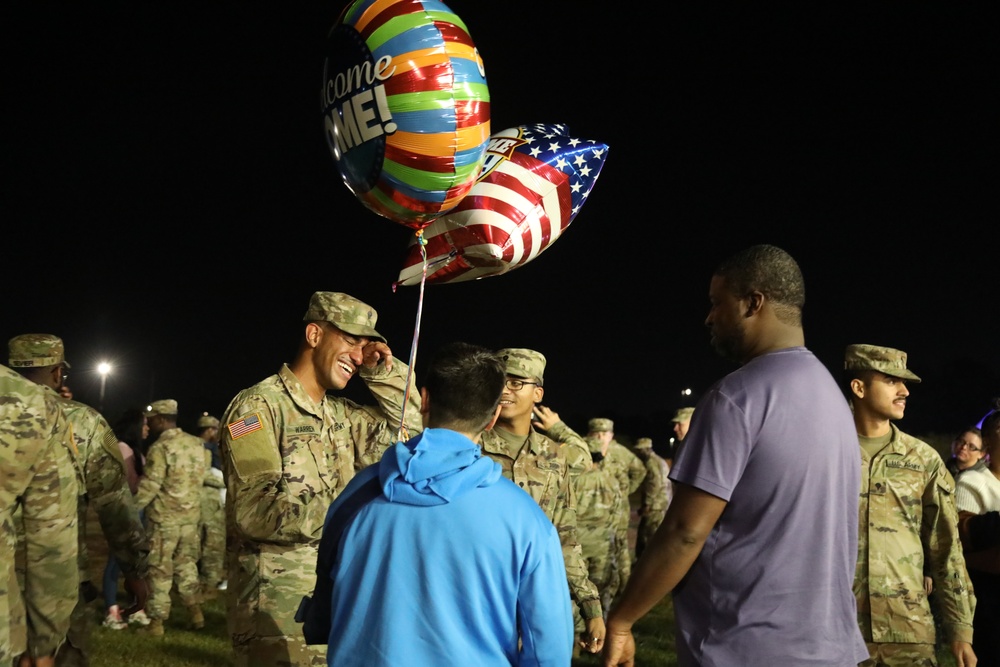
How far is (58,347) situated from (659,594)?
413cm

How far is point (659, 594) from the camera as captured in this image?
2705 mm

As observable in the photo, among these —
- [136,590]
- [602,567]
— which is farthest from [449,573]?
[602,567]

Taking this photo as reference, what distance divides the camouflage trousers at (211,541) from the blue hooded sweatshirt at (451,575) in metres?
10.0

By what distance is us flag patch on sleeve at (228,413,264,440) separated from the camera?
3826 mm

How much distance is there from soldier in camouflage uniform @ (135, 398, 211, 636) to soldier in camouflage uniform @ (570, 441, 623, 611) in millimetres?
4268

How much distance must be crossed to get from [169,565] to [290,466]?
21.8 feet

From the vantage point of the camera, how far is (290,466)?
13.0 feet

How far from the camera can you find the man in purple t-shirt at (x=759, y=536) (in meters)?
2.63

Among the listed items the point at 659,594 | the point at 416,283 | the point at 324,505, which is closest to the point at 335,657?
the point at 659,594

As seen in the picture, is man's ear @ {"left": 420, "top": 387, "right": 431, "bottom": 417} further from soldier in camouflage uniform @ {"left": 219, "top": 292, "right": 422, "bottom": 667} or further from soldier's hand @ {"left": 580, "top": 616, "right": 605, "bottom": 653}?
soldier's hand @ {"left": 580, "top": 616, "right": 605, "bottom": 653}

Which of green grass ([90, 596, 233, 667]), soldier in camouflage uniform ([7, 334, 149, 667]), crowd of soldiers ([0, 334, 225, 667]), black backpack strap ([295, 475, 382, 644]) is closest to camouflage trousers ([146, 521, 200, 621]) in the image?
green grass ([90, 596, 233, 667])

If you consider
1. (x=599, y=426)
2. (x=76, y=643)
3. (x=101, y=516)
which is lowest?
(x=599, y=426)

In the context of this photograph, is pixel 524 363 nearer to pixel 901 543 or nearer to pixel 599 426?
pixel 901 543

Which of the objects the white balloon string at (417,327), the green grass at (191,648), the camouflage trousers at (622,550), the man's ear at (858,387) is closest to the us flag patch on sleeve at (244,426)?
the white balloon string at (417,327)
